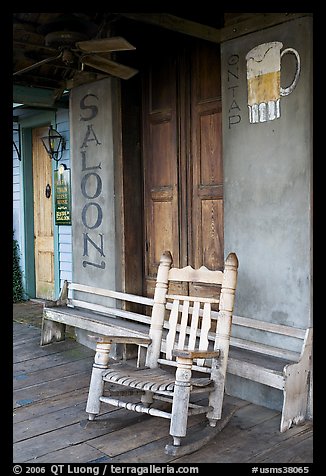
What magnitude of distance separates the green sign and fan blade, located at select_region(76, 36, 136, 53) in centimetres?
314

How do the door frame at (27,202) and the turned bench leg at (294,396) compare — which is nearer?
the turned bench leg at (294,396)

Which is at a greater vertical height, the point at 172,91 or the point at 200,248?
the point at 172,91

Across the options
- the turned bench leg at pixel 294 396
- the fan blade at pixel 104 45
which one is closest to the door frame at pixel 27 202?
the fan blade at pixel 104 45

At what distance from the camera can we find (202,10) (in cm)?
412

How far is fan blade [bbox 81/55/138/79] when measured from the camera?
403cm

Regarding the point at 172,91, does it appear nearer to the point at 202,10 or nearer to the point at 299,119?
the point at 202,10

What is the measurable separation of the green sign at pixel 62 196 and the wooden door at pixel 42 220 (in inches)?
15.2

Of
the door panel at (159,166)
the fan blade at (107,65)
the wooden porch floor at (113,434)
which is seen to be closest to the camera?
the wooden porch floor at (113,434)

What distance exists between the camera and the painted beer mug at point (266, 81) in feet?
12.1

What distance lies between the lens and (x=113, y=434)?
3371mm

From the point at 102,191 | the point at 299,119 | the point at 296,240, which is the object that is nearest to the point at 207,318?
the point at 296,240

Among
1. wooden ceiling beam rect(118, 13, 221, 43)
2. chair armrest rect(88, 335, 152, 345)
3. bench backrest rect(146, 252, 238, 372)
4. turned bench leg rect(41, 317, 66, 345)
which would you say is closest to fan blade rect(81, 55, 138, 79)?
wooden ceiling beam rect(118, 13, 221, 43)

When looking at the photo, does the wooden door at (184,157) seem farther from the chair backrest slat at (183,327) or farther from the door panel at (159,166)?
the chair backrest slat at (183,327)

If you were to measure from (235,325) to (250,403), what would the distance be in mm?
569
